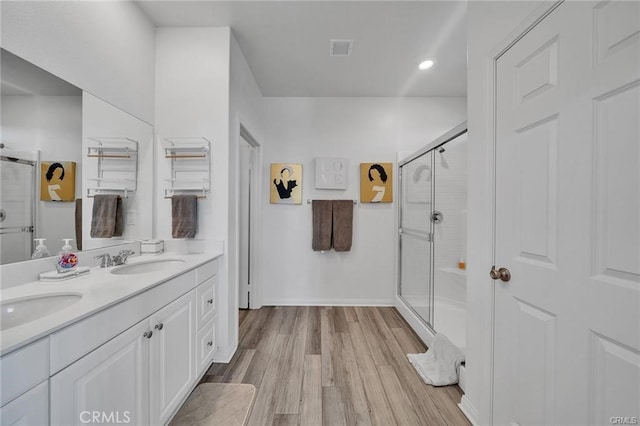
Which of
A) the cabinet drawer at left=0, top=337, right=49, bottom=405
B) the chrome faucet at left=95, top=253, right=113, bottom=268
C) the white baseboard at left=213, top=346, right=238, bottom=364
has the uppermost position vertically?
the chrome faucet at left=95, top=253, right=113, bottom=268

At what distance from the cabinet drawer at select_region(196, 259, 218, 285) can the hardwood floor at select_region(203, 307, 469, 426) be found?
0.71 meters

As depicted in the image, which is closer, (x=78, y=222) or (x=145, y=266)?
(x=78, y=222)

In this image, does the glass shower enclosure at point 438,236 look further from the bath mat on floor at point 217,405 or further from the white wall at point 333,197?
the bath mat on floor at point 217,405

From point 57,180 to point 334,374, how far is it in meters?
2.02

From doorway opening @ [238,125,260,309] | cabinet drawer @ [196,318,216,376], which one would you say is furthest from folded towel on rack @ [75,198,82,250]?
doorway opening @ [238,125,260,309]

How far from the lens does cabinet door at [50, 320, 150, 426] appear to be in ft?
2.49

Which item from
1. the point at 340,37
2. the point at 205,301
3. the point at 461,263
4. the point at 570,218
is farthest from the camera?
the point at 461,263

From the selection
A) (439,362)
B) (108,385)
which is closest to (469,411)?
(439,362)

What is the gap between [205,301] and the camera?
5.47 feet

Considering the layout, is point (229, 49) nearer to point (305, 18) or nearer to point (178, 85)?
point (178, 85)

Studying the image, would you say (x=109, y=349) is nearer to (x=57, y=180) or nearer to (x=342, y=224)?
(x=57, y=180)

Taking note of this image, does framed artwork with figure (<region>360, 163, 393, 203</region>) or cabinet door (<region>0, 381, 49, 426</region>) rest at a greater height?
framed artwork with figure (<region>360, 163, 393, 203</region>)

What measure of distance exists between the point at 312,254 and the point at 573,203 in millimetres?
2476

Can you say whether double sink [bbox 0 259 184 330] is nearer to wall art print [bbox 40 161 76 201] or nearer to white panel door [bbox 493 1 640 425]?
wall art print [bbox 40 161 76 201]
